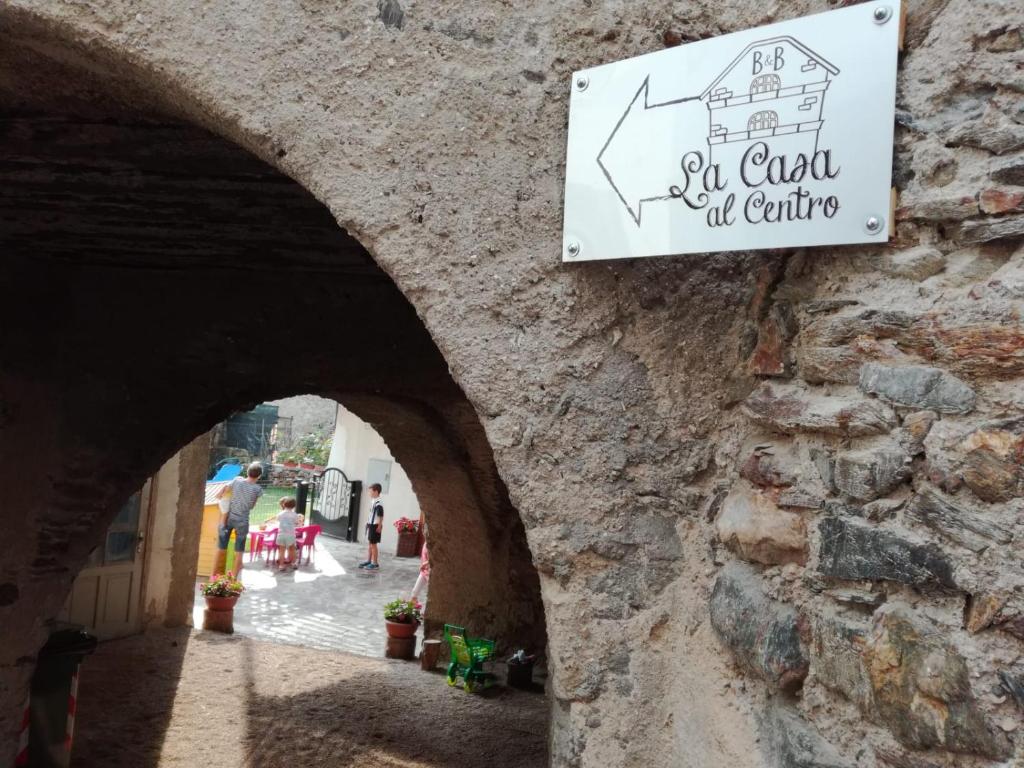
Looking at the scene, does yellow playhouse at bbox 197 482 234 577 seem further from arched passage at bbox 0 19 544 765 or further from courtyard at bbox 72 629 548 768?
arched passage at bbox 0 19 544 765

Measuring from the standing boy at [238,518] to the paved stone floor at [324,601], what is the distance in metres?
0.47

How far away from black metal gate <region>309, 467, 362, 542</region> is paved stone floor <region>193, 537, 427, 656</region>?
59.7 inches

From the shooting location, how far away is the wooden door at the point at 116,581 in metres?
6.94

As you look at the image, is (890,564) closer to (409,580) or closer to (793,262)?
(793,262)

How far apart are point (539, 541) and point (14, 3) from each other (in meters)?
1.49

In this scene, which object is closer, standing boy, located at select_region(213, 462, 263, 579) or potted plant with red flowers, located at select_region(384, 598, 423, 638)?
potted plant with red flowers, located at select_region(384, 598, 423, 638)

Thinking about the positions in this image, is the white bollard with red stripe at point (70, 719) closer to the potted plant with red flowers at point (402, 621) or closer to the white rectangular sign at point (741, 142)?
the potted plant with red flowers at point (402, 621)

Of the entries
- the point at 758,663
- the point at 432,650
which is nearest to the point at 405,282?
the point at 758,663

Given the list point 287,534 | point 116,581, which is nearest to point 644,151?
point 116,581

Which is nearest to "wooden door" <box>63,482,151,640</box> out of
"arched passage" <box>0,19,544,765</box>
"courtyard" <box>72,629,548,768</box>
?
"courtyard" <box>72,629,548,768</box>

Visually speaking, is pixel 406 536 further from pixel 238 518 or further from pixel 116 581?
pixel 116 581

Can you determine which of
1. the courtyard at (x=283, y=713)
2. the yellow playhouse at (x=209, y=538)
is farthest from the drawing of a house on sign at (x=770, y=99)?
the yellow playhouse at (x=209, y=538)

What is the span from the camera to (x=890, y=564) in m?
→ 1.28

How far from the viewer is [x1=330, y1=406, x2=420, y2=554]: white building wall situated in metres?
14.6
